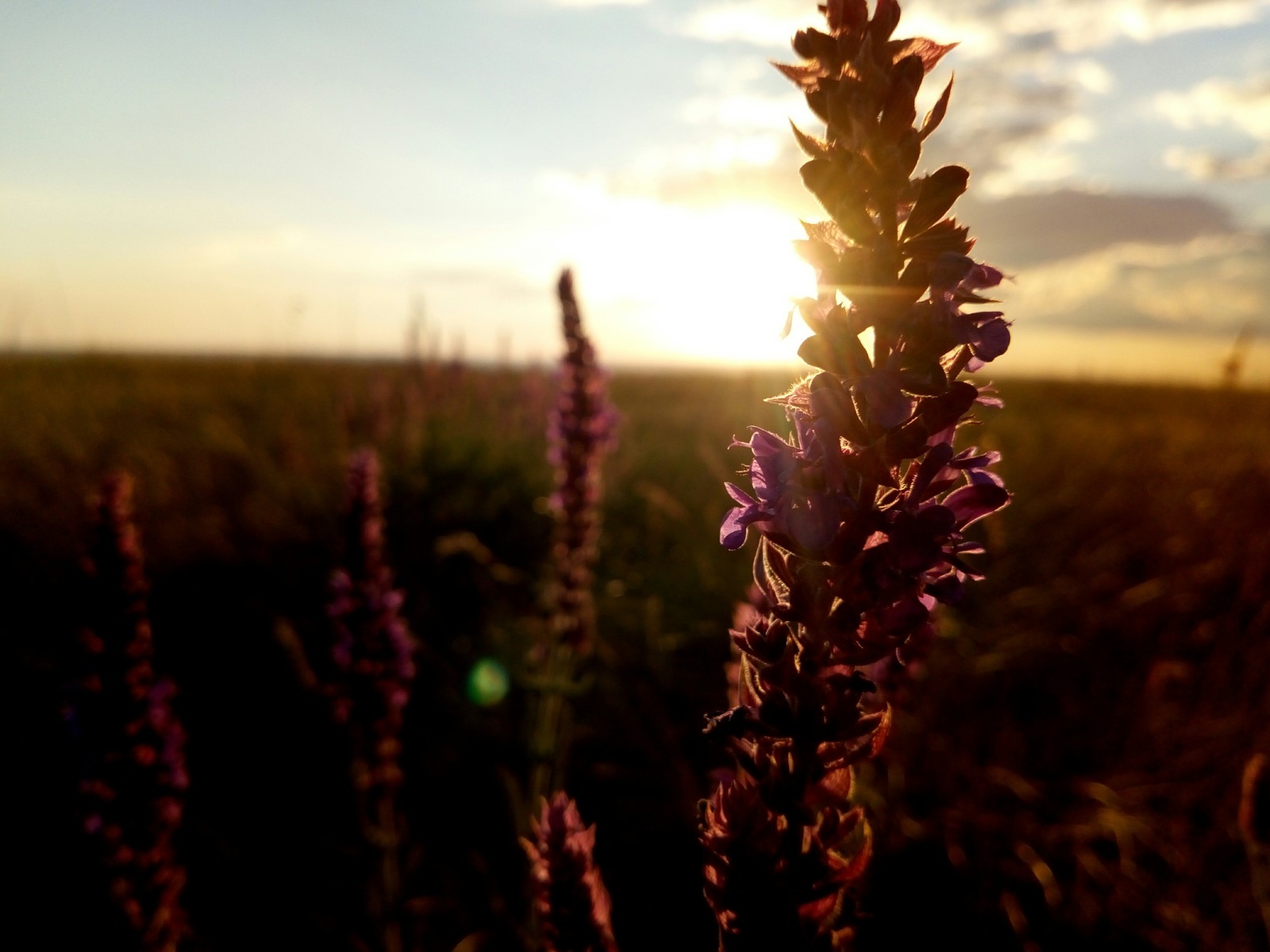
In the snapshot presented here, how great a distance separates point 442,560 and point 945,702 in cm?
278

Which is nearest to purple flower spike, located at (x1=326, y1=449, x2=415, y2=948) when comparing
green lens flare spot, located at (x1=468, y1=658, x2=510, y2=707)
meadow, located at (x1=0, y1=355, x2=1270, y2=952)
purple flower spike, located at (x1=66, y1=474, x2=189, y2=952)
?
meadow, located at (x1=0, y1=355, x2=1270, y2=952)

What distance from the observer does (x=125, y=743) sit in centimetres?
190

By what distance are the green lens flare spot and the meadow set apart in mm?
71

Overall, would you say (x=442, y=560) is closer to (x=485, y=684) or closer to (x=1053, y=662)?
(x=485, y=684)

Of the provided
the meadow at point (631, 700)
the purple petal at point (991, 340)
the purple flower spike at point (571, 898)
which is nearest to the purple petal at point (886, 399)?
the purple petal at point (991, 340)

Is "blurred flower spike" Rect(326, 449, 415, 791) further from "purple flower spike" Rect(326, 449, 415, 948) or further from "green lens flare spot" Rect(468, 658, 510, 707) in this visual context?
"green lens flare spot" Rect(468, 658, 510, 707)

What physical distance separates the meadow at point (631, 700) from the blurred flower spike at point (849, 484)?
114 cm

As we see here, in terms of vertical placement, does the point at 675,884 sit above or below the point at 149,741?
below

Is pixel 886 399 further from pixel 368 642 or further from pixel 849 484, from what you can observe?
pixel 368 642

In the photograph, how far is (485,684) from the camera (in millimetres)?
3797

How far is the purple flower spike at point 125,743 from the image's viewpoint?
6.19 ft

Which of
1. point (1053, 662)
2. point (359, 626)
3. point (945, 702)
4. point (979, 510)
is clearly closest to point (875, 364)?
point (979, 510)

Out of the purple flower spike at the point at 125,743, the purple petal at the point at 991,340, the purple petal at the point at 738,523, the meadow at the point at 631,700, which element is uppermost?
the purple petal at the point at 991,340

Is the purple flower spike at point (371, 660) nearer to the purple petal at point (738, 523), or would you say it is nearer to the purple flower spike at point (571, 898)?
the purple flower spike at point (571, 898)
